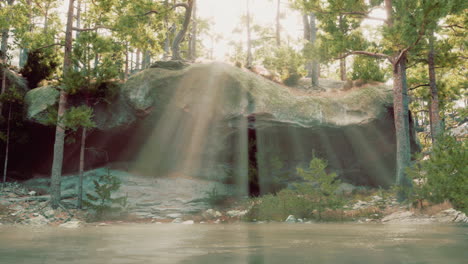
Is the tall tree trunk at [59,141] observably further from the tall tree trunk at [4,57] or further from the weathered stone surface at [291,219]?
the weathered stone surface at [291,219]

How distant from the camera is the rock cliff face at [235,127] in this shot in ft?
53.8

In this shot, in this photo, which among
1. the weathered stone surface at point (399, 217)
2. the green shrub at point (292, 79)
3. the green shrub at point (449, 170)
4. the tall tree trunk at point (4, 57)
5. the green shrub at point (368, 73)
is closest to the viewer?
the green shrub at point (449, 170)

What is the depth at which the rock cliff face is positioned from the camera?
16406 millimetres

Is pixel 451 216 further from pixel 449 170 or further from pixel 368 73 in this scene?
pixel 368 73

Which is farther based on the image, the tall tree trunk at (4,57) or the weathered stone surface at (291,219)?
the tall tree trunk at (4,57)

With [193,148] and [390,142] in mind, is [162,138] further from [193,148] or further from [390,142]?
[390,142]

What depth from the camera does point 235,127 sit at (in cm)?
1642

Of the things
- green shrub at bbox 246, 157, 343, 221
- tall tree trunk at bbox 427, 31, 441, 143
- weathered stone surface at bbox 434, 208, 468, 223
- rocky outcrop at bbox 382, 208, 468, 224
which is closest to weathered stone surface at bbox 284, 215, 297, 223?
green shrub at bbox 246, 157, 343, 221

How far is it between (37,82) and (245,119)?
38.3 feet

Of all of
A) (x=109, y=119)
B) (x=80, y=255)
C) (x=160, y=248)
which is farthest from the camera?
(x=109, y=119)

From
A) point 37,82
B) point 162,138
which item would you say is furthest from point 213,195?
point 37,82

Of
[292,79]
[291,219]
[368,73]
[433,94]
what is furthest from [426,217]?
[292,79]

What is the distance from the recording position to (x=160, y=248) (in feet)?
15.3

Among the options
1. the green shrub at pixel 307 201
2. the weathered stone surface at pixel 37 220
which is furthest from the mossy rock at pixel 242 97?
the weathered stone surface at pixel 37 220
